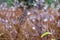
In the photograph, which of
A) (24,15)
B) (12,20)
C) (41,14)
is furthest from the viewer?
(24,15)

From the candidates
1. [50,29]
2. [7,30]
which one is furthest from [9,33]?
[50,29]

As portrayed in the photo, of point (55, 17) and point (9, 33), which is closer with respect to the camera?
point (55, 17)

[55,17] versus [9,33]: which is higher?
[55,17]

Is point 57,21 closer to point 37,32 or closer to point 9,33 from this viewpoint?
point 37,32

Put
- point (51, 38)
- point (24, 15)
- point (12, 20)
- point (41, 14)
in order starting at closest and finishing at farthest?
point (51, 38)
point (41, 14)
point (12, 20)
point (24, 15)

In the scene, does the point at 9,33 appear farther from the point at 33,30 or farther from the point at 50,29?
the point at 50,29

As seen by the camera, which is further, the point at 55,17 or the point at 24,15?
the point at 24,15

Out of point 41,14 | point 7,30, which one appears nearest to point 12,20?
point 7,30

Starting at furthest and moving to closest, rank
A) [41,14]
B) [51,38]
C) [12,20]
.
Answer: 1. [12,20]
2. [41,14]
3. [51,38]

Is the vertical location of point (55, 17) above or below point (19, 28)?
above
